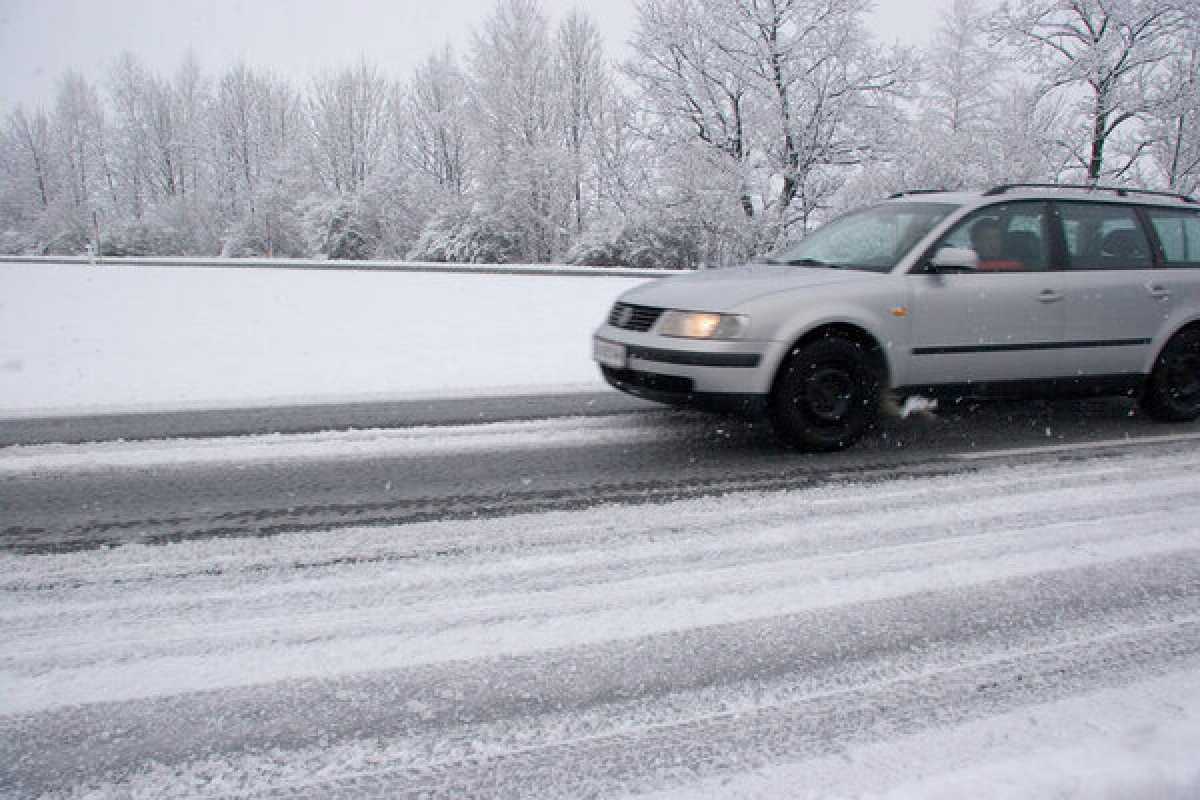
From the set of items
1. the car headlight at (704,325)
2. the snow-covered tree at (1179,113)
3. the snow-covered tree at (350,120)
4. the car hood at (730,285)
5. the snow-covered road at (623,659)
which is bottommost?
the snow-covered road at (623,659)

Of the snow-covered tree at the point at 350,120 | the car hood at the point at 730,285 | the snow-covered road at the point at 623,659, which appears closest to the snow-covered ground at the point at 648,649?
the snow-covered road at the point at 623,659

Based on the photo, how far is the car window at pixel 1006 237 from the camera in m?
5.03

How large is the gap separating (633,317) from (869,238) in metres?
1.78

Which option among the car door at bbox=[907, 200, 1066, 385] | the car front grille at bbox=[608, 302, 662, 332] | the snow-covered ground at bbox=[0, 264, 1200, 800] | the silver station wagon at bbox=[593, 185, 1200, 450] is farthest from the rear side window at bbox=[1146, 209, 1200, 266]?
the car front grille at bbox=[608, 302, 662, 332]

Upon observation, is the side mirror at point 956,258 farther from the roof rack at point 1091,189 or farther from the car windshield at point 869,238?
the roof rack at point 1091,189

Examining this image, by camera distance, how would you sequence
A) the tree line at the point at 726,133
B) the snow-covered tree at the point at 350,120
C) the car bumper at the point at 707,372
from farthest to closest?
1. the snow-covered tree at the point at 350,120
2. the tree line at the point at 726,133
3. the car bumper at the point at 707,372

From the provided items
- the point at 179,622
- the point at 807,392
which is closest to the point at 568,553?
the point at 179,622

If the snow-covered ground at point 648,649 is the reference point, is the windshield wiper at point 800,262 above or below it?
above

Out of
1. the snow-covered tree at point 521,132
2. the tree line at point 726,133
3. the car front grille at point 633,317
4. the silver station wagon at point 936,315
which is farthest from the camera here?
the snow-covered tree at point 521,132

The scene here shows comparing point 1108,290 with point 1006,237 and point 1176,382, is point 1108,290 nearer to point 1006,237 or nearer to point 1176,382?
point 1006,237

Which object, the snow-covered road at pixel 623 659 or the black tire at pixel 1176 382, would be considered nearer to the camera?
the snow-covered road at pixel 623 659

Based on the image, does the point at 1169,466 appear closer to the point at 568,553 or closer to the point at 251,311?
the point at 568,553

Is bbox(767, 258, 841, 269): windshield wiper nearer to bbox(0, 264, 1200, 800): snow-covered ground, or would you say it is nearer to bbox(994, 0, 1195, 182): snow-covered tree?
bbox(0, 264, 1200, 800): snow-covered ground

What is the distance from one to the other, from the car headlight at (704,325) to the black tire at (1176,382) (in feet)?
11.3
